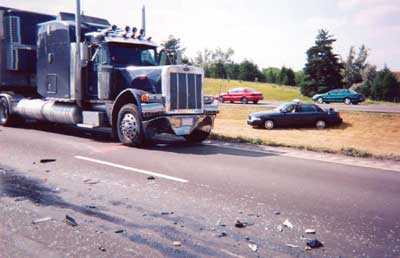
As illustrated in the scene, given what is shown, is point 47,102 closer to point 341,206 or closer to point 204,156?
point 204,156

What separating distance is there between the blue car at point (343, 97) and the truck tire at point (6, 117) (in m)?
32.9

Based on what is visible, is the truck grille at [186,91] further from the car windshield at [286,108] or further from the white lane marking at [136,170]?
the car windshield at [286,108]

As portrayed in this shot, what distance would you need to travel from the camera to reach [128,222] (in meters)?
4.72

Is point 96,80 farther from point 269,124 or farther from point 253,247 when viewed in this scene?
point 269,124

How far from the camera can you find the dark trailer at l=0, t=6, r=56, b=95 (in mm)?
14383

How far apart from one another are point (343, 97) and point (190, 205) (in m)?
38.4

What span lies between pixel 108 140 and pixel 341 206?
797 centimetres

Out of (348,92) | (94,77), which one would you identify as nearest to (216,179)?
(94,77)

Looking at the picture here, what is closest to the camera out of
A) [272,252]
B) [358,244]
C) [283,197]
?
[272,252]

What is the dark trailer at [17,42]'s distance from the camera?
47.2 feet

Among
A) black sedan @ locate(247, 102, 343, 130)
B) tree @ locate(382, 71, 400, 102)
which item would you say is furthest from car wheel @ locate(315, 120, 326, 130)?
tree @ locate(382, 71, 400, 102)

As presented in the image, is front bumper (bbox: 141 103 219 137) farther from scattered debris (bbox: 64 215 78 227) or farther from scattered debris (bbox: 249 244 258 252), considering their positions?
scattered debris (bbox: 249 244 258 252)

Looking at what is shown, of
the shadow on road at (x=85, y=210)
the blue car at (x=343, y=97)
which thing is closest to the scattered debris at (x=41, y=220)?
the shadow on road at (x=85, y=210)

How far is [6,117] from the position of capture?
15.1 m
